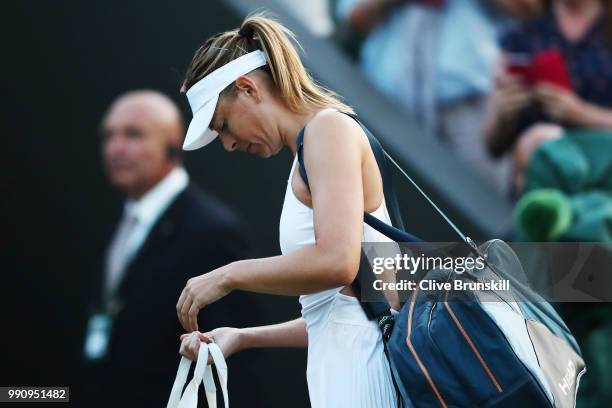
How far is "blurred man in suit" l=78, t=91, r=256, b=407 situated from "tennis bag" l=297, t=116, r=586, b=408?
237cm

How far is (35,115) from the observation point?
4.49m

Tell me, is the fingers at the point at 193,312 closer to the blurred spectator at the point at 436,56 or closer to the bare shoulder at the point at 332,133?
the bare shoulder at the point at 332,133

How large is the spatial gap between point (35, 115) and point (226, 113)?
254cm

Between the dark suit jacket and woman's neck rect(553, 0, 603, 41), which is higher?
woman's neck rect(553, 0, 603, 41)

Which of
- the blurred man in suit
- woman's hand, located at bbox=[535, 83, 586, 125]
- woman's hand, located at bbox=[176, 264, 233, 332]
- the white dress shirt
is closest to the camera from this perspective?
woman's hand, located at bbox=[176, 264, 233, 332]

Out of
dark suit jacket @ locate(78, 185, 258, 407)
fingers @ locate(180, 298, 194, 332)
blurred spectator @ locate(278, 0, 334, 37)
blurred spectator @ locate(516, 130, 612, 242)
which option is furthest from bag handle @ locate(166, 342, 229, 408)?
blurred spectator @ locate(278, 0, 334, 37)

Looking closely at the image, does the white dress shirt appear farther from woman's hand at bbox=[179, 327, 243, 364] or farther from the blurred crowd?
woman's hand at bbox=[179, 327, 243, 364]

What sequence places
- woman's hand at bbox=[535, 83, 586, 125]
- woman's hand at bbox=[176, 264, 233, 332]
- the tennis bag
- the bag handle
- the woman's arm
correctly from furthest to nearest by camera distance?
1. woman's hand at bbox=[535, 83, 586, 125]
2. the woman's arm
3. the bag handle
4. woman's hand at bbox=[176, 264, 233, 332]
5. the tennis bag

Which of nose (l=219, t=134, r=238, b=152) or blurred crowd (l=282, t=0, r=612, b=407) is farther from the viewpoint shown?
blurred crowd (l=282, t=0, r=612, b=407)

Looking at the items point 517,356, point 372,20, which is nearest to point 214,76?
point 517,356

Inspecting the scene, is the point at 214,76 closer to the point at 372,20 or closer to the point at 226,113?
the point at 226,113

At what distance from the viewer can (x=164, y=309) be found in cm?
436

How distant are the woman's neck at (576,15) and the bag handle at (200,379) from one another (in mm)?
3007

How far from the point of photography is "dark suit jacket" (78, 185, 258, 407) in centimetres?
432
